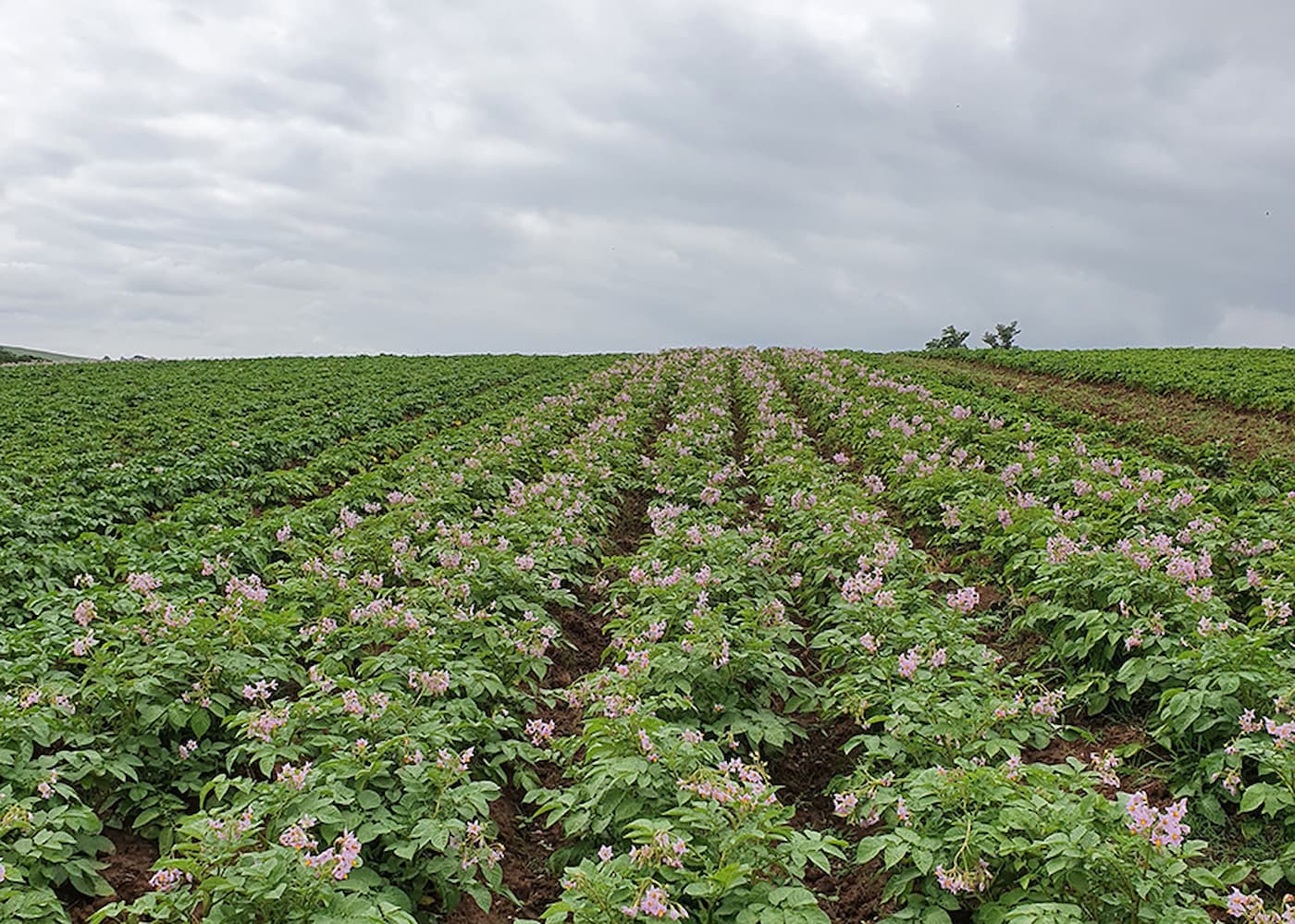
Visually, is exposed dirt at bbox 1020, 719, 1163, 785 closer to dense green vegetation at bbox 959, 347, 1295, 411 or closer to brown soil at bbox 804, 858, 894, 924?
brown soil at bbox 804, 858, 894, 924

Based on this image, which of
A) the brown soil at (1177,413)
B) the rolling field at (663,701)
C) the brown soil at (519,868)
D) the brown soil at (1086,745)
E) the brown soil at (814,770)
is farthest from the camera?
the brown soil at (1177,413)

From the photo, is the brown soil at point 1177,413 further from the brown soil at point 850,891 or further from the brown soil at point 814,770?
the brown soil at point 850,891

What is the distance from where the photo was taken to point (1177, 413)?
61.3 ft

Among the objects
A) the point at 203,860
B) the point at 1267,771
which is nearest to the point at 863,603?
the point at 1267,771

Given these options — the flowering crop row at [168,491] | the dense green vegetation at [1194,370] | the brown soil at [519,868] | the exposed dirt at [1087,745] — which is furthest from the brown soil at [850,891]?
the dense green vegetation at [1194,370]

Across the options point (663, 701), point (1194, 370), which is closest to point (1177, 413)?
point (1194, 370)

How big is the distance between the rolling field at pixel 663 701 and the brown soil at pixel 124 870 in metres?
0.02

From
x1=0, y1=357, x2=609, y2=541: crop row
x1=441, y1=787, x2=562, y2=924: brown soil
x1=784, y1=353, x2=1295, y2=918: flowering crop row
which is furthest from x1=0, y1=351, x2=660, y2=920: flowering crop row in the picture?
x1=0, y1=357, x2=609, y2=541: crop row

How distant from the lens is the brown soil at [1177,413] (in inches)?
583

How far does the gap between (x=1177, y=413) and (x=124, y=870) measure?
20515 millimetres

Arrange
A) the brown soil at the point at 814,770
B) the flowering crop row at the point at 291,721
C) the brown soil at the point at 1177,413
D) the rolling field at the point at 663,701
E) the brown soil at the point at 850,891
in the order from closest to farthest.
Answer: the rolling field at the point at 663,701 → the flowering crop row at the point at 291,721 → the brown soil at the point at 850,891 → the brown soil at the point at 814,770 → the brown soil at the point at 1177,413

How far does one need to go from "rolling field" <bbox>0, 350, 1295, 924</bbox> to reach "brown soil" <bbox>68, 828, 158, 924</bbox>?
2 cm

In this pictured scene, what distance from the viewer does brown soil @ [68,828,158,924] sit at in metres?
3.95

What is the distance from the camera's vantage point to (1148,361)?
2616cm
